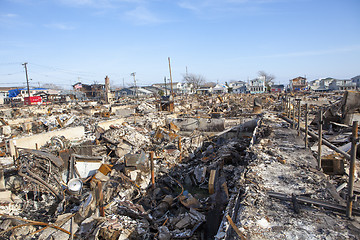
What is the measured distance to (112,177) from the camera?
8172 millimetres

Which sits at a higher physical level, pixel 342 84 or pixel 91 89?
pixel 91 89

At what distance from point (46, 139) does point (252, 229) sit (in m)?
11.4

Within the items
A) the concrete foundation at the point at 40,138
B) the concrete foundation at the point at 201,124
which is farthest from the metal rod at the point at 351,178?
the concrete foundation at the point at 40,138

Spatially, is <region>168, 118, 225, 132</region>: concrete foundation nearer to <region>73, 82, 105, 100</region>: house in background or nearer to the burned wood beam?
the burned wood beam

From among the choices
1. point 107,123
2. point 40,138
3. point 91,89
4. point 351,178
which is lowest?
point 40,138

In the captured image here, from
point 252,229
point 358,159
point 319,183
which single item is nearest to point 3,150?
point 252,229

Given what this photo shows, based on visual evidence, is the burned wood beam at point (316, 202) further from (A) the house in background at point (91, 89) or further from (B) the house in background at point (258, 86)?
(B) the house in background at point (258, 86)

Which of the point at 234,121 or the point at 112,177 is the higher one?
the point at 234,121

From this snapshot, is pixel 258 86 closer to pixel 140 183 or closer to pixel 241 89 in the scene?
pixel 241 89

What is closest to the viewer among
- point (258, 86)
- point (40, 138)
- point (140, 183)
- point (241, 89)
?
point (140, 183)

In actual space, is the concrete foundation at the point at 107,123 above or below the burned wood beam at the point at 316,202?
above

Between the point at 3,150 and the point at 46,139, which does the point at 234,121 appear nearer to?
the point at 46,139

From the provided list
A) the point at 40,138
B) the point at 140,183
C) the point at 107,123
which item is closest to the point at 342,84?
the point at 107,123

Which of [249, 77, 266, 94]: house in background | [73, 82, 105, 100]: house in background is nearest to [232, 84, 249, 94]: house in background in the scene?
→ [249, 77, 266, 94]: house in background
